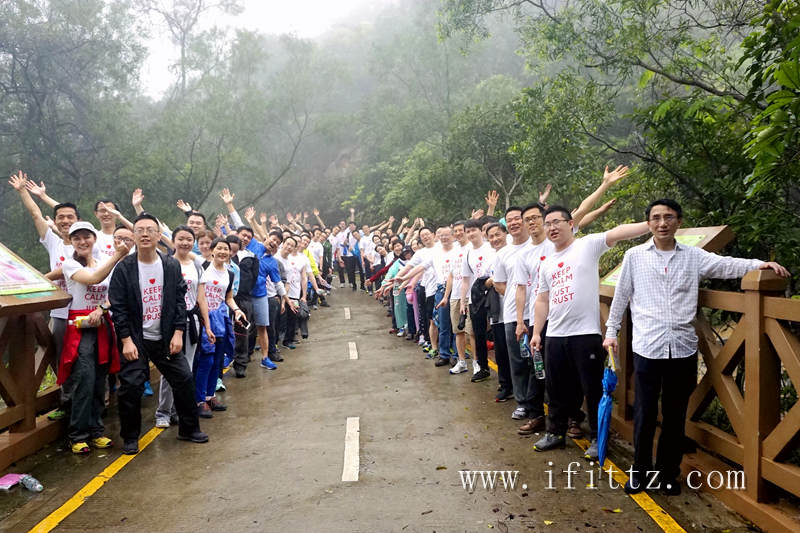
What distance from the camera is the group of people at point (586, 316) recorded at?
4.34 m

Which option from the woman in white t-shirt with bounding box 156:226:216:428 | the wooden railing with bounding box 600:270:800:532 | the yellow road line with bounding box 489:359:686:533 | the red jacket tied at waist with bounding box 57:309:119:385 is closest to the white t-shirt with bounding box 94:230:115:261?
the woman in white t-shirt with bounding box 156:226:216:428

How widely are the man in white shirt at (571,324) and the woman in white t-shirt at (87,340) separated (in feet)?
13.5

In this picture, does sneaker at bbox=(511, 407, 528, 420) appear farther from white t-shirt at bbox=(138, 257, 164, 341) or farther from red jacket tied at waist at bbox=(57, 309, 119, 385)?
red jacket tied at waist at bbox=(57, 309, 119, 385)

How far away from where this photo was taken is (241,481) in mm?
4980

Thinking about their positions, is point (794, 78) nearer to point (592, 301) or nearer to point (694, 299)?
point (694, 299)

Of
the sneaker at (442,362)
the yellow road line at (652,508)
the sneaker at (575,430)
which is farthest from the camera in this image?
the sneaker at (442,362)

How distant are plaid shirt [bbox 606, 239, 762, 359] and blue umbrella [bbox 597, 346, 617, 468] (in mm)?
377

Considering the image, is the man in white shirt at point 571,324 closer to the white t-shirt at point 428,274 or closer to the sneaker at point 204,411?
the sneaker at point 204,411

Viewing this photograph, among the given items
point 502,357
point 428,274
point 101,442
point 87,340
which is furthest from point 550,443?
point 428,274

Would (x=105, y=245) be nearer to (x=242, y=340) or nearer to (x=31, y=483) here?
(x=242, y=340)

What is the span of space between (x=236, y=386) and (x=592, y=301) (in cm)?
558

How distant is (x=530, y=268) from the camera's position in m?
6.31

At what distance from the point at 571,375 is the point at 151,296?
4.13 meters

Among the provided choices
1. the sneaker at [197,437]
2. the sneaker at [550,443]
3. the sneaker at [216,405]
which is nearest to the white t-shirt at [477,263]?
the sneaker at [550,443]
